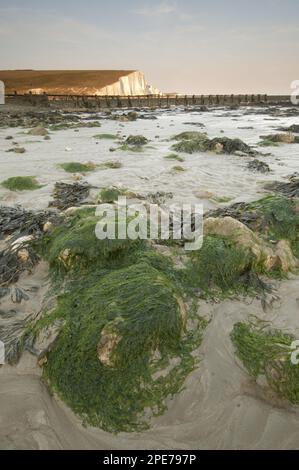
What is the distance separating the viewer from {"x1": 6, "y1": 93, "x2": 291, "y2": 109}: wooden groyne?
32562mm

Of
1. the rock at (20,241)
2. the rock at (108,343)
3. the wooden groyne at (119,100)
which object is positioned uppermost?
the wooden groyne at (119,100)

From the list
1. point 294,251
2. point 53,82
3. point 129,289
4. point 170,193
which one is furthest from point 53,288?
point 53,82

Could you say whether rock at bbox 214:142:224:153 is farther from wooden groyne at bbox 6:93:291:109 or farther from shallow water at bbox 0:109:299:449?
wooden groyne at bbox 6:93:291:109

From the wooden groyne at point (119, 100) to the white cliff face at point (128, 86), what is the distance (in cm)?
1912

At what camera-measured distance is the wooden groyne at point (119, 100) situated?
107 feet

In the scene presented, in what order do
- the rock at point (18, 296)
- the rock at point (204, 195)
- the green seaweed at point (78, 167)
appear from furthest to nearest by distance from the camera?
the green seaweed at point (78, 167) → the rock at point (204, 195) → the rock at point (18, 296)

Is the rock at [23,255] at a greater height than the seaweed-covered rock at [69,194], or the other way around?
the seaweed-covered rock at [69,194]

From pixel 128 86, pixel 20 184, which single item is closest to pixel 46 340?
pixel 20 184

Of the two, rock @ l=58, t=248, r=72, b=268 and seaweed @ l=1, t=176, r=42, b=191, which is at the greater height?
seaweed @ l=1, t=176, r=42, b=191

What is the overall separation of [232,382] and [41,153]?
31.8 feet

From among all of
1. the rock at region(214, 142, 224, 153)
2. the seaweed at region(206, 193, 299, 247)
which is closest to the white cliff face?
the rock at region(214, 142, 224, 153)

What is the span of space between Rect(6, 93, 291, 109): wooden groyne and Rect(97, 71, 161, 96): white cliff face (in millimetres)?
19123

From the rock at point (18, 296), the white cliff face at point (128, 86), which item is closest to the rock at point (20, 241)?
the rock at point (18, 296)

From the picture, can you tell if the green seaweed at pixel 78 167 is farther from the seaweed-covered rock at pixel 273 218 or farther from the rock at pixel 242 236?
the rock at pixel 242 236
